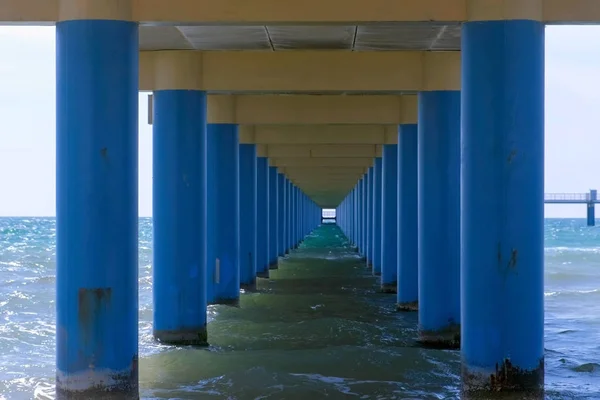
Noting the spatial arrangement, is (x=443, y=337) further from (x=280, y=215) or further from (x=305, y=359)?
(x=280, y=215)

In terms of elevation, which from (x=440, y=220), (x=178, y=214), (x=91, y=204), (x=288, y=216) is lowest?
(x=288, y=216)

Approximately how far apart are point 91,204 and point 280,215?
25.7 meters

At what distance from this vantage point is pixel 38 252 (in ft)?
177

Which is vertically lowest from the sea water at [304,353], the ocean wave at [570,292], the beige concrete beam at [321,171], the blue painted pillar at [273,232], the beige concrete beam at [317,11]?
the ocean wave at [570,292]

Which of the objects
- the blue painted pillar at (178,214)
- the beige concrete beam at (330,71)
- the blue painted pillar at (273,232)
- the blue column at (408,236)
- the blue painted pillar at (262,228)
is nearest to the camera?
the blue painted pillar at (178,214)

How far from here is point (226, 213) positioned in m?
18.0

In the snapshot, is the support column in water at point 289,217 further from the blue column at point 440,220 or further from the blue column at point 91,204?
the blue column at point 91,204

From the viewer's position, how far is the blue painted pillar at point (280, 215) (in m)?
34.1

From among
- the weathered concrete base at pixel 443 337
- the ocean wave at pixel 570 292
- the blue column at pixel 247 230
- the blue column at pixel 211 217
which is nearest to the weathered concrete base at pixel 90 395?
the weathered concrete base at pixel 443 337

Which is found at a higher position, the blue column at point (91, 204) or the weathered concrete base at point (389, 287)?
the blue column at point (91, 204)

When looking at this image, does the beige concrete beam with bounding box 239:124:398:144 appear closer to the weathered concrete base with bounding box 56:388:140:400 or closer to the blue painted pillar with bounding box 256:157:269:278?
the blue painted pillar with bounding box 256:157:269:278

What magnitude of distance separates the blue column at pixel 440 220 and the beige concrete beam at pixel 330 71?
34 centimetres

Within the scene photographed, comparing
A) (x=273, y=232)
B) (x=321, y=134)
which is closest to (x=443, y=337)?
(x=321, y=134)

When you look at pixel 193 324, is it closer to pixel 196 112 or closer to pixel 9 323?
pixel 196 112
